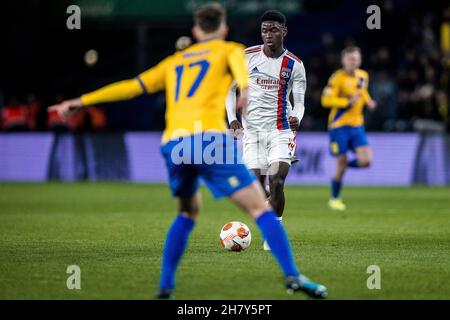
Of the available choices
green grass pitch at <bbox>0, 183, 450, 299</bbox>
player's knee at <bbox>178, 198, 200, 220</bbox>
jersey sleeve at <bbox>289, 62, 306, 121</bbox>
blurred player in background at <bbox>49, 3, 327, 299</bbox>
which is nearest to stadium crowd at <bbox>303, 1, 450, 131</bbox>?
green grass pitch at <bbox>0, 183, 450, 299</bbox>

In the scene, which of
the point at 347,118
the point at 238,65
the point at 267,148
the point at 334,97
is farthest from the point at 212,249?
the point at 347,118

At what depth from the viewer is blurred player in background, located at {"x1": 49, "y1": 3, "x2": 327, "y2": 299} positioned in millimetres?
6707

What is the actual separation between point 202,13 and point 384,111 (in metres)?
16.5

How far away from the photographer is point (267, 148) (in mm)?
10211

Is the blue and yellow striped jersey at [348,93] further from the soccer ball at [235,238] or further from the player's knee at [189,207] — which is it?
the player's knee at [189,207]

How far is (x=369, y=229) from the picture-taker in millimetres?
12211

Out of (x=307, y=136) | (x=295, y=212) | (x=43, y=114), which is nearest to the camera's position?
(x=295, y=212)

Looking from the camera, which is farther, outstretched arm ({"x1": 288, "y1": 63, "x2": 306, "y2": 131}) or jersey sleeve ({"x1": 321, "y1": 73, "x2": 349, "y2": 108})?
jersey sleeve ({"x1": 321, "y1": 73, "x2": 349, "y2": 108})

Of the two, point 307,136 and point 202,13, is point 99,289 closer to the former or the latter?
point 202,13

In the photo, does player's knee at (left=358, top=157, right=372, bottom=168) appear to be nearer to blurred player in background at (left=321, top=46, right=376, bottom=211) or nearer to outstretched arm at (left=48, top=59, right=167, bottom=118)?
blurred player in background at (left=321, top=46, right=376, bottom=211)

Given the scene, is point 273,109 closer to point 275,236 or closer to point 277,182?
point 277,182

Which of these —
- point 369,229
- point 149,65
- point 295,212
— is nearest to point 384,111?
point 149,65

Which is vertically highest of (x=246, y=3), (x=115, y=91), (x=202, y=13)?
(x=246, y=3)

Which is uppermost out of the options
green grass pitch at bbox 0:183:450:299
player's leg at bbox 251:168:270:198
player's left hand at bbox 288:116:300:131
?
player's left hand at bbox 288:116:300:131
